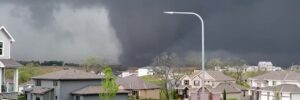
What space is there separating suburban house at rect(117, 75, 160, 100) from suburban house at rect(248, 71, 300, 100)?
1917 centimetres

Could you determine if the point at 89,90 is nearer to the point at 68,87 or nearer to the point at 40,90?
the point at 68,87

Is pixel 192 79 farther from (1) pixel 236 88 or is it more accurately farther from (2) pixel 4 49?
(2) pixel 4 49

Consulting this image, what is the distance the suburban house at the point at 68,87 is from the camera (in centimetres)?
6400

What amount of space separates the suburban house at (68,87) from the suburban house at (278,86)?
3485 centimetres

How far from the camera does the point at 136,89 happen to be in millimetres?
95875

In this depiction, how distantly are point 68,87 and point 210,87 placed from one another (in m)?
44.6

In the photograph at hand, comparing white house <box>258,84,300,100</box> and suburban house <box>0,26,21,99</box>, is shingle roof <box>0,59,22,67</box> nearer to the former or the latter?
suburban house <box>0,26,21,99</box>

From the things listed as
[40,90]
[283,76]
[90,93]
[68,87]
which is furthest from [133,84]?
[90,93]

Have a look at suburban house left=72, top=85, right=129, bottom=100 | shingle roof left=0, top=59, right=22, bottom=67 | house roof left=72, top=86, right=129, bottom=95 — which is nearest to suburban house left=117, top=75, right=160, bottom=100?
suburban house left=72, top=85, right=129, bottom=100

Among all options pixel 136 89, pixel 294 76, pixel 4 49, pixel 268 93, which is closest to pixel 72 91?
pixel 4 49

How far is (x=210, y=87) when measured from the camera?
104 meters

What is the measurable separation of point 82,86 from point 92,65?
93.1 meters

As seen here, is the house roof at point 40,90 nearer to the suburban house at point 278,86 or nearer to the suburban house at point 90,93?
the suburban house at point 90,93

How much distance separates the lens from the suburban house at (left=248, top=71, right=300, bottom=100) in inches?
3477
